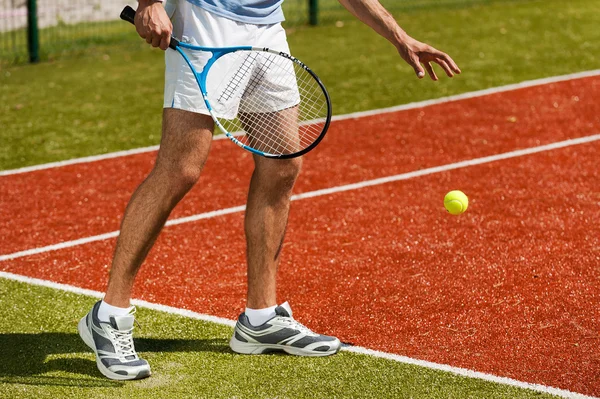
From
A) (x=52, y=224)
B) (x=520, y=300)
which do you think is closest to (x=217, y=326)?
(x=520, y=300)

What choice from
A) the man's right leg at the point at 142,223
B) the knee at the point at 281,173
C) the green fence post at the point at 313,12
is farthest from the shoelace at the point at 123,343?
the green fence post at the point at 313,12

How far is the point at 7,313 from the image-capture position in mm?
5230

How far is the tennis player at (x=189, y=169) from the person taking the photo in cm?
433

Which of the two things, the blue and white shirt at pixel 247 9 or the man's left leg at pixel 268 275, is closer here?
the blue and white shirt at pixel 247 9

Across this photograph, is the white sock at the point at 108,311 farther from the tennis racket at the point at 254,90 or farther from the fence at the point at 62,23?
the fence at the point at 62,23

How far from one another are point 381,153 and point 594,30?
5.83m

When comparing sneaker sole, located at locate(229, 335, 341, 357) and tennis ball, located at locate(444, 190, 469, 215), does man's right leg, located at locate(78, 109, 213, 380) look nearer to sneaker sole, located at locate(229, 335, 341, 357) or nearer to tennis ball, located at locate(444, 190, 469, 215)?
sneaker sole, located at locate(229, 335, 341, 357)

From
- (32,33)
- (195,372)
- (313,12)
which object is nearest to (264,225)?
(195,372)

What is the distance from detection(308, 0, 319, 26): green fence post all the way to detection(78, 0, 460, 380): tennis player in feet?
32.4

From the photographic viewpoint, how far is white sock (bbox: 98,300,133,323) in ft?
14.5

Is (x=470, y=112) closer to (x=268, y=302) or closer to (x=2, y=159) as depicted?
(x=2, y=159)

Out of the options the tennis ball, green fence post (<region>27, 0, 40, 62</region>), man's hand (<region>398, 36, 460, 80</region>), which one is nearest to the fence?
green fence post (<region>27, 0, 40, 62</region>)

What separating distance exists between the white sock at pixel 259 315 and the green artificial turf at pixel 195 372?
155 mm

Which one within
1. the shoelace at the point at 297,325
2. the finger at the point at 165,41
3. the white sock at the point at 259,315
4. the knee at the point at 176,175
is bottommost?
the shoelace at the point at 297,325
